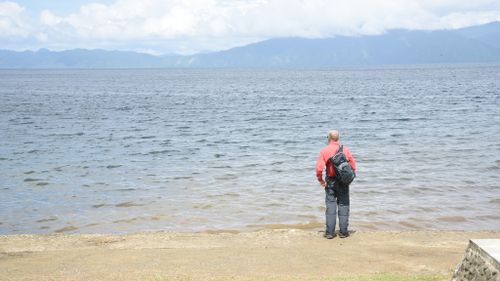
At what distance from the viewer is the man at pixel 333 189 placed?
1235 cm

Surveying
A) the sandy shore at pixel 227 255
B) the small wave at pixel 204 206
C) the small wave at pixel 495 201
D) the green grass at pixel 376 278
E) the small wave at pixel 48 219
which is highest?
the green grass at pixel 376 278

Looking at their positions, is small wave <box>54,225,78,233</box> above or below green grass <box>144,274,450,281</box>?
below

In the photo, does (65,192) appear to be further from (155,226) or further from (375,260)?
(375,260)

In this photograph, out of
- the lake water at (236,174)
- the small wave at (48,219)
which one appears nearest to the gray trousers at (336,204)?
the lake water at (236,174)

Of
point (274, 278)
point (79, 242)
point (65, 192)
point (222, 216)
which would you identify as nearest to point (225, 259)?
point (274, 278)

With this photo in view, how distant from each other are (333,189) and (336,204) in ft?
1.52

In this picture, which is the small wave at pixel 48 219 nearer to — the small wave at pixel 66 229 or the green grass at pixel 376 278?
the small wave at pixel 66 229

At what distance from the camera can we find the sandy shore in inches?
415

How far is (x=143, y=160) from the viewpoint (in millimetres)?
27828

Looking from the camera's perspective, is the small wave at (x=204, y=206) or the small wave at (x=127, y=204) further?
the small wave at (x=127, y=204)

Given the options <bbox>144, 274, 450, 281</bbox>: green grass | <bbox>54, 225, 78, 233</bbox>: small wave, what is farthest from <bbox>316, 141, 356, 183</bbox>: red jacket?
<bbox>54, 225, 78, 233</bbox>: small wave

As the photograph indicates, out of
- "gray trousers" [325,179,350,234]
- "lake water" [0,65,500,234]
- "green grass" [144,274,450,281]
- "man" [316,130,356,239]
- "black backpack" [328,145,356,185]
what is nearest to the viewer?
"green grass" [144,274,450,281]

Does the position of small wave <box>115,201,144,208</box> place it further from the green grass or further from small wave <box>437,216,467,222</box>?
small wave <box>437,216,467,222</box>

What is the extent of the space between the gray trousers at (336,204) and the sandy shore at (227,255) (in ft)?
1.20
